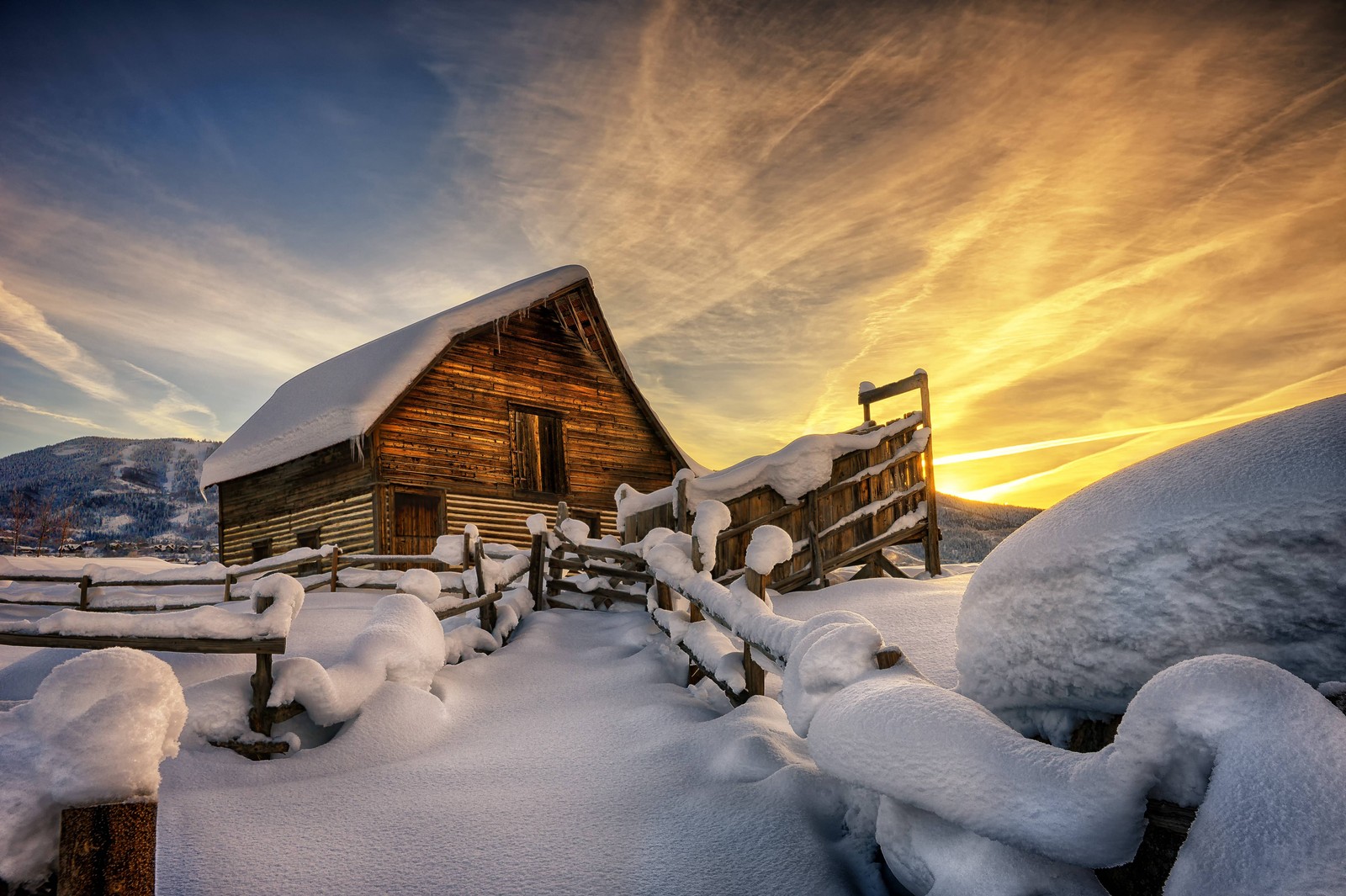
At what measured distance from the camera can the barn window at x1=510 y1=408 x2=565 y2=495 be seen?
1723 cm

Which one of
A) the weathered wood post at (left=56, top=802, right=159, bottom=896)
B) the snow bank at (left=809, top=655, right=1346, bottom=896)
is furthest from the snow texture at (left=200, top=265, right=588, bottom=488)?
the snow bank at (left=809, top=655, right=1346, bottom=896)

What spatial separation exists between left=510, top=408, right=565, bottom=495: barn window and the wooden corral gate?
6399 mm

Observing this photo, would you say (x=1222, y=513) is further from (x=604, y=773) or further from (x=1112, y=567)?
(x=604, y=773)

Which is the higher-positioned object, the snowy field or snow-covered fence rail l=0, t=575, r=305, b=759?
snow-covered fence rail l=0, t=575, r=305, b=759

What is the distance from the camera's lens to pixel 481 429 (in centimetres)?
1662

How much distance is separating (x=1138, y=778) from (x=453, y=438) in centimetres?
1585

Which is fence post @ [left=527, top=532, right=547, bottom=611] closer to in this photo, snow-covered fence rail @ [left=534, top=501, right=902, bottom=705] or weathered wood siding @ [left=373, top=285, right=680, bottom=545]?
snow-covered fence rail @ [left=534, top=501, right=902, bottom=705]

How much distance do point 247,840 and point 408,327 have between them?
702 inches

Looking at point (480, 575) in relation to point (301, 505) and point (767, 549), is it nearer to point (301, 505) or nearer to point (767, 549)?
point (767, 549)

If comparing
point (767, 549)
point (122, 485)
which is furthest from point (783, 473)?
point (122, 485)

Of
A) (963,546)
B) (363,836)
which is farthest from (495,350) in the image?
(963,546)

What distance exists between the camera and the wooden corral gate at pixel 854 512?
954 cm

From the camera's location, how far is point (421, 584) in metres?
7.43

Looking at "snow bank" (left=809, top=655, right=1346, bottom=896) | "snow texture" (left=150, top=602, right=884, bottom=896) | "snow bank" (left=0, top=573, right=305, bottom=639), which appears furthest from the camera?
"snow bank" (left=0, top=573, right=305, bottom=639)
